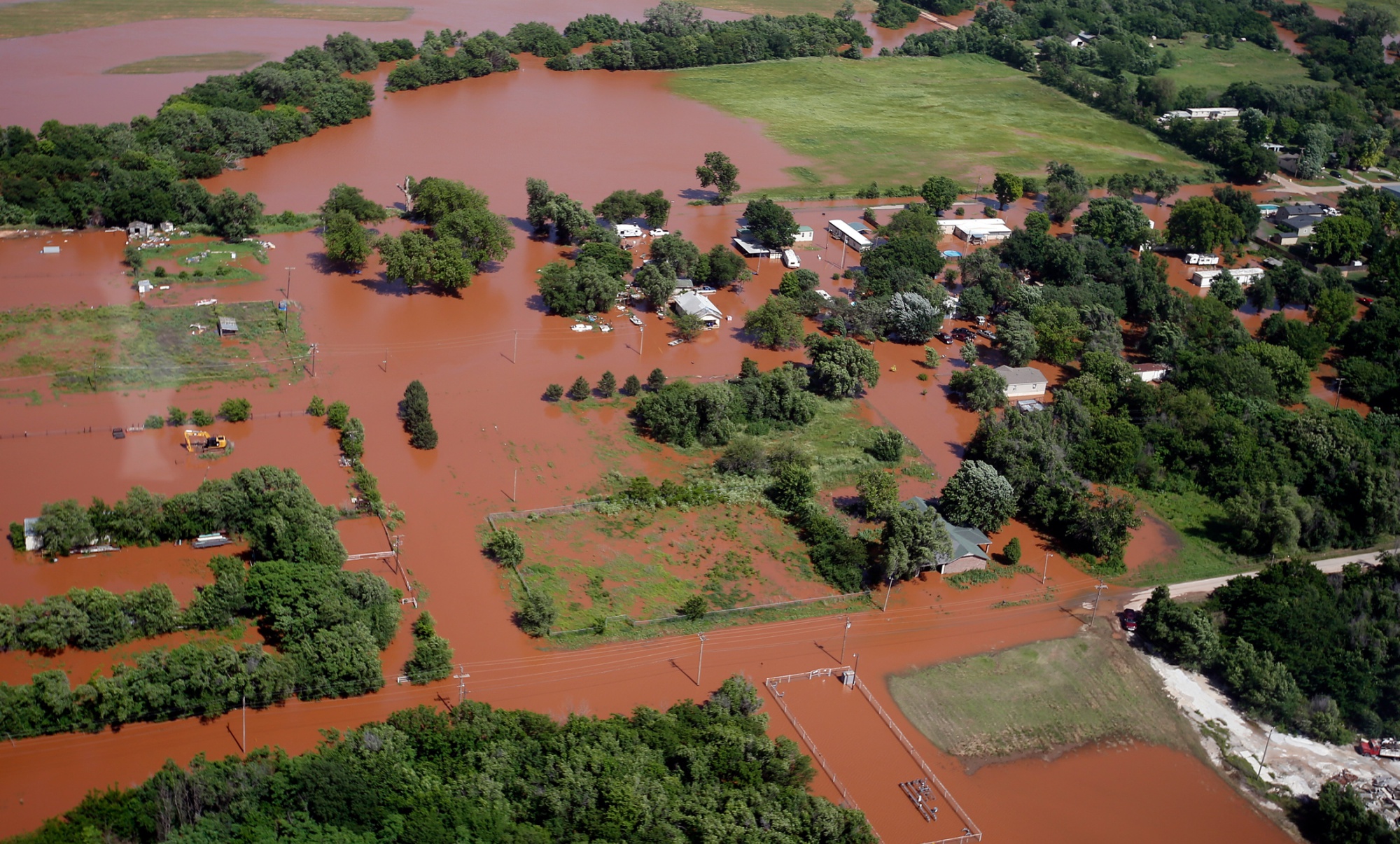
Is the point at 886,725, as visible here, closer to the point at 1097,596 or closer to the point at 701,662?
the point at 701,662

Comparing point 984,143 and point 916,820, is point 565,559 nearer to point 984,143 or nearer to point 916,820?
point 916,820

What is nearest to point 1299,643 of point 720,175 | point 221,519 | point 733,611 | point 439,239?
point 733,611

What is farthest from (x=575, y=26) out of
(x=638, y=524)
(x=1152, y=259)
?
(x=638, y=524)

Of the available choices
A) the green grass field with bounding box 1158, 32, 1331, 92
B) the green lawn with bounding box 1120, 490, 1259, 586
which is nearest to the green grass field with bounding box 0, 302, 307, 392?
the green lawn with bounding box 1120, 490, 1259, 586

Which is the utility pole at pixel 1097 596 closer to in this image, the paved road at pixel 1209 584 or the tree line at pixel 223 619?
the paved road at pixel 1209 584

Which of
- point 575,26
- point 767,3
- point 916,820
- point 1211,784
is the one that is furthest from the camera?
point 767,3

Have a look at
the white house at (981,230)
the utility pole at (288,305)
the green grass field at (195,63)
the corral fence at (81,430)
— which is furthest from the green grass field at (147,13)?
the corral fence at (81,430)
